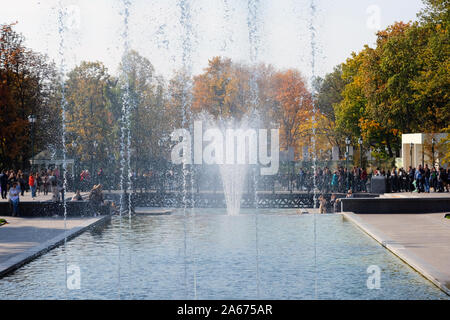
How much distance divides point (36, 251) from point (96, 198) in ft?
39.7

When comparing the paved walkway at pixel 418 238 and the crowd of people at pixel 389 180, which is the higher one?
the crowd of people at pixel 389 180

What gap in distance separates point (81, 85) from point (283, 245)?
5738 cm

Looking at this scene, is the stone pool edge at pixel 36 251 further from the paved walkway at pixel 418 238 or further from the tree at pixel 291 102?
the tree at pixel 291 102

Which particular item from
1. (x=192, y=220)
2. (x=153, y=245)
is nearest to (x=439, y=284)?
(x=153, y=245)

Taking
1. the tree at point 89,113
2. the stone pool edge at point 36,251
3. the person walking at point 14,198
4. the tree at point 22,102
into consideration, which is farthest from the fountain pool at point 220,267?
the tree at point 89,113

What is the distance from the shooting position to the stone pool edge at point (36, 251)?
14.8m

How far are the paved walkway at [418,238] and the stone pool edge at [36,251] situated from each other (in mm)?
8497

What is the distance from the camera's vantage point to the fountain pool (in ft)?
41.6

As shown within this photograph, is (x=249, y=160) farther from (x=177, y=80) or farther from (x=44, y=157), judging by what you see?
(x=44, y=157)

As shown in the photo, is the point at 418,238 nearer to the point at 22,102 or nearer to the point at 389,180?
the point at 389,180

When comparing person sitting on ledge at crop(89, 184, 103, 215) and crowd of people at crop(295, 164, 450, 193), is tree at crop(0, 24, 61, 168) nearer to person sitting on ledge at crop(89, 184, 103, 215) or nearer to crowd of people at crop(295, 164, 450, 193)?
crowd of people at crop(295, 164, 450, 193)

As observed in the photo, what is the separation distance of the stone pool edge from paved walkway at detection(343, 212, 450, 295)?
27.9 feet

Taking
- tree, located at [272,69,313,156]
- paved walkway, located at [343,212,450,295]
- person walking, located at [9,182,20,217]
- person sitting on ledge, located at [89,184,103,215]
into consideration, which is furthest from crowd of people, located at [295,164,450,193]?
tree, located at [272,69,313,156]

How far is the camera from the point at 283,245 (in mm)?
19234
